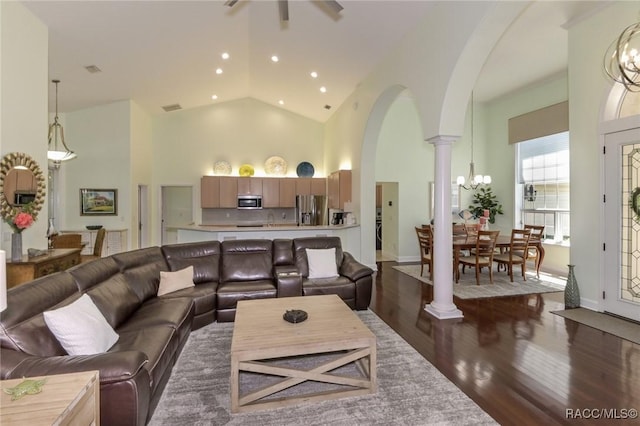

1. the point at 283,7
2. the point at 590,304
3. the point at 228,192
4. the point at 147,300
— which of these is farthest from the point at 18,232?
the point at 590,304

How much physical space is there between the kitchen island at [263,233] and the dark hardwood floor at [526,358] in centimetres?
213

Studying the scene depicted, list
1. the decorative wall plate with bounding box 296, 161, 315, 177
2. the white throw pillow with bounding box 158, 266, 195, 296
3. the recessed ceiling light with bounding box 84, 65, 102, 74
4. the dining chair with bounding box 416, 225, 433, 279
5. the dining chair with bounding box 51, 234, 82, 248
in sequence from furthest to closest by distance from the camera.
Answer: the decorative wall plate with bounding box 296, 161, 315, 177 < the dining chair with bounding box 416, 225, 433, 279 < the recessed ceiling light with bounding box 84, 65, 102, 74 < the dining chair with bounding box 51, 234, 82, 248 < the white throw pillow with bounding box 158, 266, 195, 296

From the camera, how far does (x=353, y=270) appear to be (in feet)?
14.8

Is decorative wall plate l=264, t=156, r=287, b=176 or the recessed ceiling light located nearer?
the recessed ceiling light

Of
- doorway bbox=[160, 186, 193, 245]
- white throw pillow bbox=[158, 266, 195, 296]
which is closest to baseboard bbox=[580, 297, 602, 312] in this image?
white throw pillow bbox=[158, 266, 195, 296]

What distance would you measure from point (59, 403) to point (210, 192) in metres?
7.84

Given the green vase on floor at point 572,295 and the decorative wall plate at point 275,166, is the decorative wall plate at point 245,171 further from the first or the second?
the green vase on floor at point 572,295

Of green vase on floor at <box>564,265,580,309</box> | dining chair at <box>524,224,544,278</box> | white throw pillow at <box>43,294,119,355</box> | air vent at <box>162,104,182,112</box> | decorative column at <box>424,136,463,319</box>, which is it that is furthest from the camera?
air vent at <box>162,104,182,112</box>

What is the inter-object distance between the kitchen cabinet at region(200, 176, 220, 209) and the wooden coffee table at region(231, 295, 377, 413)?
6.58 meters

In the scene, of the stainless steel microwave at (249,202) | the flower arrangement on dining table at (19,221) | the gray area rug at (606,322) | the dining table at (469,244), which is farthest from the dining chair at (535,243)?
the flower arrangement on dining table at (19,221)

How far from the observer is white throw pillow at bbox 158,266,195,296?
387 cm

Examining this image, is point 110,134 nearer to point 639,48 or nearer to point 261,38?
point 261,38

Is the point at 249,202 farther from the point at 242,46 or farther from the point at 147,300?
the point at 147,300

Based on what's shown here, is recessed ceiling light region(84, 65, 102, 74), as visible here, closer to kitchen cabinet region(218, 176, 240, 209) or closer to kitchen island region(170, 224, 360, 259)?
kitchen island region(170, 224, 360, 259)
